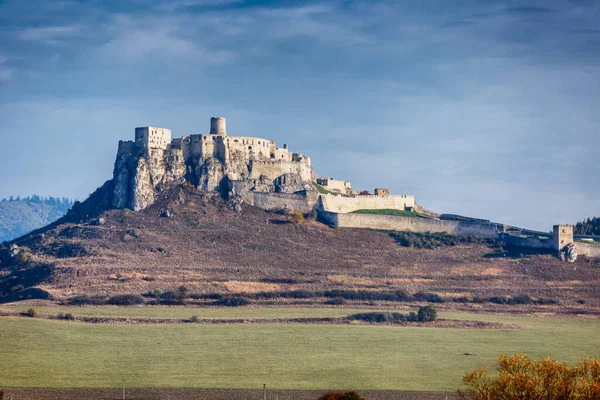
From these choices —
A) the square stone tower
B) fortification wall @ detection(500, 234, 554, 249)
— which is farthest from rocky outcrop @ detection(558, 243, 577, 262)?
fortification wall @ detection(500, 234, 554, 249)

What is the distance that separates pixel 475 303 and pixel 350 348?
91.2ft

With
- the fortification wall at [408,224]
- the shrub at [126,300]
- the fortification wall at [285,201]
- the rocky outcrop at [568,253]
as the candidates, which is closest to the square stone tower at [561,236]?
the rocky outcrop at [568,253]

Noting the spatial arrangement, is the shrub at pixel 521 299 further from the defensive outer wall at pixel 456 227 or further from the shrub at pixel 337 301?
the shrub at pixel 337 301

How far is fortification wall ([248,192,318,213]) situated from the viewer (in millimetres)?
115000

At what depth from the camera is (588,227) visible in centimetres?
12650

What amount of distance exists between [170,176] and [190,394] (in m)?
57.2

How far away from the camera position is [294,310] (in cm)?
9144

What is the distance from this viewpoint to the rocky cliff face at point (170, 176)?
110 meters

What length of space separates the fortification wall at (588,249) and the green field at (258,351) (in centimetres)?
2487

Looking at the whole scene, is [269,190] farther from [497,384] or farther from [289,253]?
[497,384]

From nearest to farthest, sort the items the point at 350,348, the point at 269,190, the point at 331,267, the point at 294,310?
the point at 350,348, the point at 294,310, the point at 331,267, the point at 269,190

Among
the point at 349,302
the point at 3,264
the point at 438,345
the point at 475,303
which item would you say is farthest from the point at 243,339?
the point at 3,264

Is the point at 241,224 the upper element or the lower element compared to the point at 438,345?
upper

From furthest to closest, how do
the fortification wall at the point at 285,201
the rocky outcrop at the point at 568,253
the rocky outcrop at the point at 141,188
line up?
the fortification wall at the point at 285,201
the rocky outcrop at the point at 568,253
the rocky outcrop at the point at 141,188
